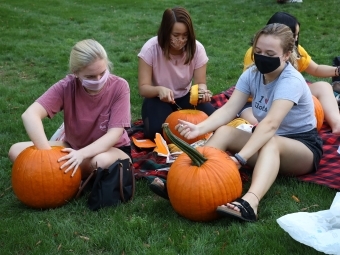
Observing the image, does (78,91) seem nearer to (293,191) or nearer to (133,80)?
(293,191)

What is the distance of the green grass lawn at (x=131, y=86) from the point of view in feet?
10.6

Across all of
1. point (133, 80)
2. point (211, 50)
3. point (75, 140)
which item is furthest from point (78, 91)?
point (211, 50)

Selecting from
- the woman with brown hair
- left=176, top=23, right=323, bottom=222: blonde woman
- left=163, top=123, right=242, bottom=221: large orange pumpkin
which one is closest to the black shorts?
left=176, top=23, right=323, bottom=222: blonde woman


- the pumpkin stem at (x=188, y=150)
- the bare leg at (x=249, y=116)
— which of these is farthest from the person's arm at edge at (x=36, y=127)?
the bare leg at (x=249, y=116)

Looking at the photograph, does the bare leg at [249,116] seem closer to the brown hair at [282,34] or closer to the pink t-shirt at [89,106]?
the brown hair at [282,34]

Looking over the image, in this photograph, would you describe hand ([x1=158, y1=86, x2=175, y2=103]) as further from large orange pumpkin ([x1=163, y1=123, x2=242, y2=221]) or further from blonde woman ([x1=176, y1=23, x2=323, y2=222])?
large orange pumpkin ([x1=163, y1=123, x2=242, y2=221])

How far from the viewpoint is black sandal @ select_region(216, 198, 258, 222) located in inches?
129

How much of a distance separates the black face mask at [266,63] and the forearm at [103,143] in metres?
1.22

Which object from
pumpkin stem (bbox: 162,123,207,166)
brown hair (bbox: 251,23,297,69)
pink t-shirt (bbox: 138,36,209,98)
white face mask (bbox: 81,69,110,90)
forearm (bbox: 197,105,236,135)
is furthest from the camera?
pink t-shirt (bbox: 138,36,209,98)

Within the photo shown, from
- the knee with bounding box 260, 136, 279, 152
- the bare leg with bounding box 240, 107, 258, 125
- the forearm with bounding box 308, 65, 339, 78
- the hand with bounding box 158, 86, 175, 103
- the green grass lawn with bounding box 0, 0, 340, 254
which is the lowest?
the green grass lawn with bounding box 0, 0, 340, 254

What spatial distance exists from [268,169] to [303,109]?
0.70 metres

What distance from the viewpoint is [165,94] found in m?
5.09

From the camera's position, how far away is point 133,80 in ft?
25.7

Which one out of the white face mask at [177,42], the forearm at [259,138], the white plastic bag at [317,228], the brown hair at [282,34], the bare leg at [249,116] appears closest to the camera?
the white plastic bag at [317,228]
